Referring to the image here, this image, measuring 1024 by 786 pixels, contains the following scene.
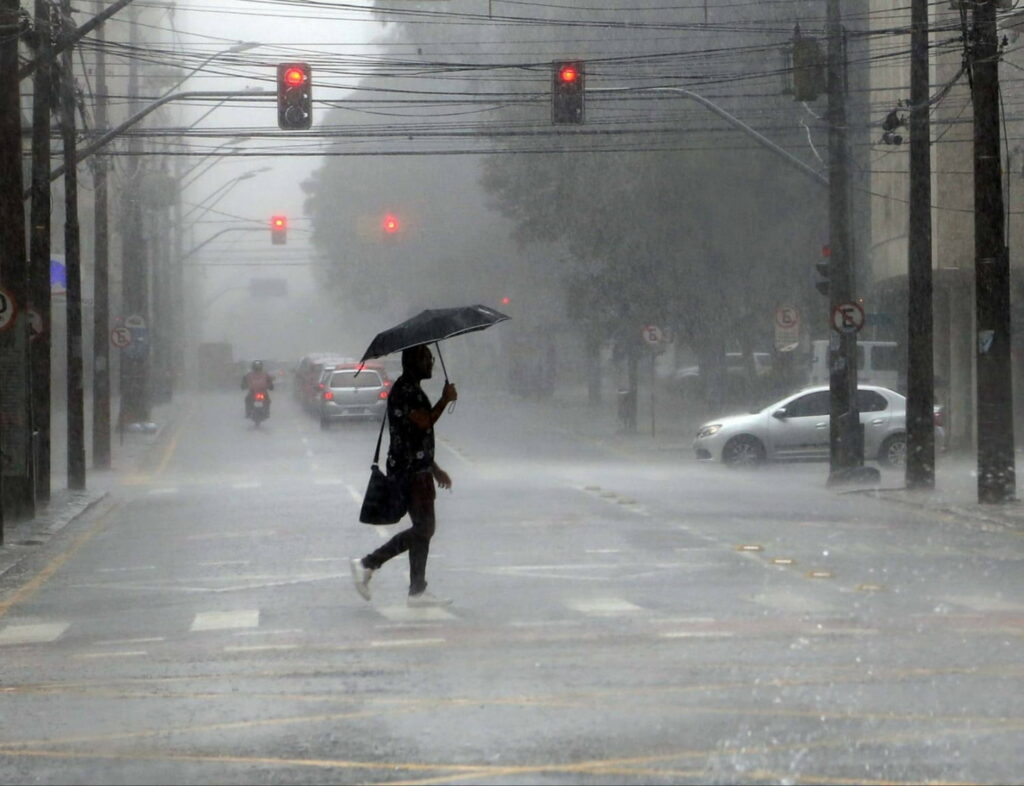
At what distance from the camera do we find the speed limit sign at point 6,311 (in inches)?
763

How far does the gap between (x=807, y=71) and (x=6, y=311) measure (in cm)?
1167

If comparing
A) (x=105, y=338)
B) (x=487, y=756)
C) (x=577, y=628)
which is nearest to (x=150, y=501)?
(x=105, y=338)

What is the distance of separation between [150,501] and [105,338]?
9704mm

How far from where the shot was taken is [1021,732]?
7.82 m

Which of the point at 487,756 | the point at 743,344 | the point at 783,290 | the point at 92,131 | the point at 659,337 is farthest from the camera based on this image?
the point at 743,344

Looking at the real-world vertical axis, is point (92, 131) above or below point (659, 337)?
above

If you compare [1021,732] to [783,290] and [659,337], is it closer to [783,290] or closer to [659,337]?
[659,337]

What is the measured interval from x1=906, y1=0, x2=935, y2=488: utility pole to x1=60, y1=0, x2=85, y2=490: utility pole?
12111mm

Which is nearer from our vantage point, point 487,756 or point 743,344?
point 487,756

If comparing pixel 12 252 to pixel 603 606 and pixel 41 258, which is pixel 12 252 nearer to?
pixel 41 258

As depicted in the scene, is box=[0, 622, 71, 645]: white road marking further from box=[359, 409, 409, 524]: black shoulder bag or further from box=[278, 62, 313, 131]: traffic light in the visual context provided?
box=[278, 62, 313, 131]: traffic light

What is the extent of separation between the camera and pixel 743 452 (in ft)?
106

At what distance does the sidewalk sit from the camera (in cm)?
1929

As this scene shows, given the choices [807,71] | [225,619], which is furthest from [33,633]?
[807,71]
